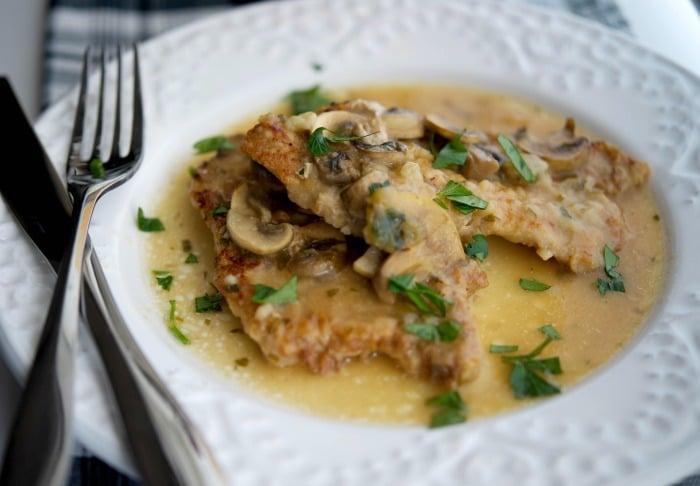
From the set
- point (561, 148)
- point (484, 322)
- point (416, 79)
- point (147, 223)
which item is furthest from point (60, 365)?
point (416, 79)

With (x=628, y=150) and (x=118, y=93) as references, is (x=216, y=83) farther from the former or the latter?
(x=628, y=150)

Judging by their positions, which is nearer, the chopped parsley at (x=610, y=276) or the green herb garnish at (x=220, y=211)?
the chopped parsley at (x=610, y=276)

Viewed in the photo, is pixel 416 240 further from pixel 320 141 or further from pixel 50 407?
pixel 50 407

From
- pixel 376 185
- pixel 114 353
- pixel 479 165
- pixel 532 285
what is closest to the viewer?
pixel 114 353

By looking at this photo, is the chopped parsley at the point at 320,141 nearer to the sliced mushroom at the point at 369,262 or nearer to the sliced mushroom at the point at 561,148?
the sliced mushroom at the point at 369,262

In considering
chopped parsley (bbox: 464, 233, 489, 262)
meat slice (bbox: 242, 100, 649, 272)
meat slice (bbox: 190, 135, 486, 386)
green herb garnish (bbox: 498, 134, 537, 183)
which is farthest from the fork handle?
green herb garnish (bbox: 498, 134, 537, 183)

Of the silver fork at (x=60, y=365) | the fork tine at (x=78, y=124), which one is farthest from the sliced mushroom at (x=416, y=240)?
the fork tine at (x=78, y=124)

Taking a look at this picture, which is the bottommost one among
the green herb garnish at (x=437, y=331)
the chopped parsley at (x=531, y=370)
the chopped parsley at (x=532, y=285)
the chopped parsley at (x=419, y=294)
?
the chopped parsley at (x=531, y=370)
